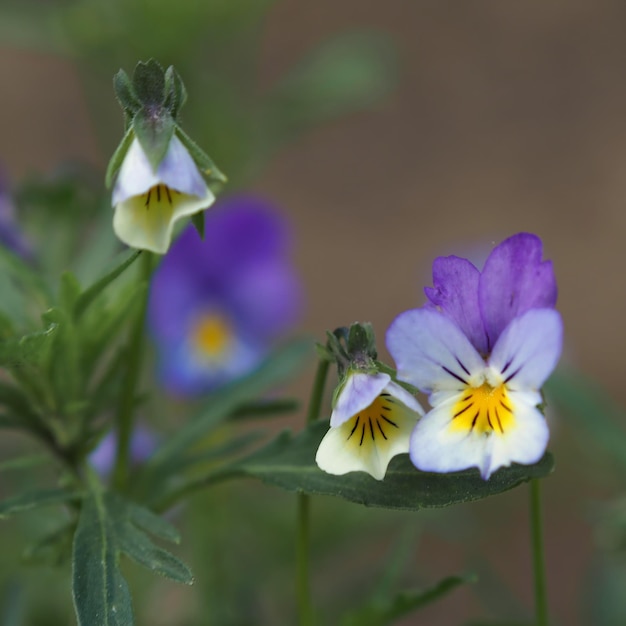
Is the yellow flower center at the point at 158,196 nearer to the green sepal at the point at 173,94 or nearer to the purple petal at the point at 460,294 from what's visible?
the green sepal at the point at 173,94

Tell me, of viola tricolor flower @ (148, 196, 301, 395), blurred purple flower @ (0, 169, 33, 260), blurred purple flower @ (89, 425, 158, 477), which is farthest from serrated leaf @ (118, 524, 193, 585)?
viola tricolor flower @ (148, 196, 301, 395)

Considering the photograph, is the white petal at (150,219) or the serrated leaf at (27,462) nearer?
the white petal at (150,219)

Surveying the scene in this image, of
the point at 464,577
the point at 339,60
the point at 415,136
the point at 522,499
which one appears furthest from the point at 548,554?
the point at 464,577

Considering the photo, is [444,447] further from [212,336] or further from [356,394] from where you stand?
[212,336]

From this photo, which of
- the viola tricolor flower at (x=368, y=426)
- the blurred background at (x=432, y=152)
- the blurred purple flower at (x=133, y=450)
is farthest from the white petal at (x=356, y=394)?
the blurred background at (x=432, y=152)

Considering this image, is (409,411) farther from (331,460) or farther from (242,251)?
(242,251)

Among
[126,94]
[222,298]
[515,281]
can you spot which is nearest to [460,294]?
[515,281]
